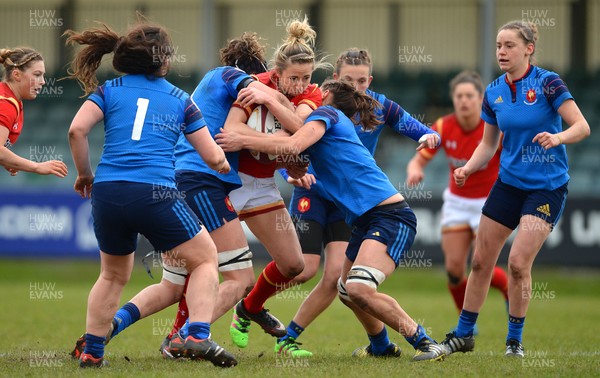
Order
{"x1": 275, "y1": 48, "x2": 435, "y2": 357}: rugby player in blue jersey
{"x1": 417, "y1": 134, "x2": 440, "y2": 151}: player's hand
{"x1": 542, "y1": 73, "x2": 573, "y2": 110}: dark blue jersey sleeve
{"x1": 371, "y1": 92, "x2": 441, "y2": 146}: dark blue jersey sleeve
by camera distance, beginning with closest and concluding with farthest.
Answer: {"x1": 542, "y1": 73, "x2": 573, "y2": 110}: dark blue jersey sleeve, {"x1": 417, "y1": 134, "x2": 440, "y2": 151}: player's hand, {"x1": 275, "y1": 48, "x2": 435, "y2": 357}: rugby player in blue jersey, {"x1": 371, "y1": 92, "x2": 441, "y2": 146}: dark blue jersey sleeve

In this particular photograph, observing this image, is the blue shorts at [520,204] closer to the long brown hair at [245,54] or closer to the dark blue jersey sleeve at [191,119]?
the long brown hair at [245,54]

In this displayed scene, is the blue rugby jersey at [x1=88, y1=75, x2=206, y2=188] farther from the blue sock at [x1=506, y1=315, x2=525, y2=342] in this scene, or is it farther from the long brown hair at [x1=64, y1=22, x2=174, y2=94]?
the blue sock at [x1=506, y1=315, x2=525, y2=342]

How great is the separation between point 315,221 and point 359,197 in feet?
3.71

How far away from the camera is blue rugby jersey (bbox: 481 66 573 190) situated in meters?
6.81

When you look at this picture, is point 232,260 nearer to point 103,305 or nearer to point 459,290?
point 103,305

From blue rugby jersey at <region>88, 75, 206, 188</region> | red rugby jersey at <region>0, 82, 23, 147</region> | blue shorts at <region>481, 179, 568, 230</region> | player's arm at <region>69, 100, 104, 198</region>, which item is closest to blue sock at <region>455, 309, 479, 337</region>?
blue shorts at <region>481, 179, 568, 230</region>

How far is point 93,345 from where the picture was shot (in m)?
5.91

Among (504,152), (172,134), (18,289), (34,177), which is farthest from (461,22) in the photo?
(172,134)

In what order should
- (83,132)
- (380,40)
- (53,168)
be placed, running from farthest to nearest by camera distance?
(380,40) → (53,168) → (83,132)

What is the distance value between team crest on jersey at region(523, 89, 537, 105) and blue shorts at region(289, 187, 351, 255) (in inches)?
67.1

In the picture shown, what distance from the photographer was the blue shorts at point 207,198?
6375 millimetres

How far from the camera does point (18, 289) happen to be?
13578 mm

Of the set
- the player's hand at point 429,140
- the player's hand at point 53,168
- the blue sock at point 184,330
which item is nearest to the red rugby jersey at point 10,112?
the player's hand at point 53,168

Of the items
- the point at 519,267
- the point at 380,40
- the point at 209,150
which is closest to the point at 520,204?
the point at 519,267
